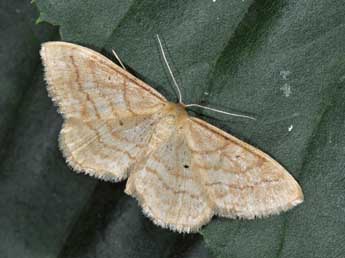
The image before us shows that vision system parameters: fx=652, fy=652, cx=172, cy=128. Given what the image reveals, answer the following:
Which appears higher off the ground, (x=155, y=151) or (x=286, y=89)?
(x=286, y=89)

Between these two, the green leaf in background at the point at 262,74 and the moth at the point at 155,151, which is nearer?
the green leaf in background at the point at 262,74

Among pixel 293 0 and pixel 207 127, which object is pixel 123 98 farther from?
pixel 293 0

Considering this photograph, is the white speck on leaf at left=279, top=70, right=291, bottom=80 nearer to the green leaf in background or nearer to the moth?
the green leaf in background

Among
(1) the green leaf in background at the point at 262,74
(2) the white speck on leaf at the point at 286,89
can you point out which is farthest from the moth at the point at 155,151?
(2) the white speck on leaf at the point at 286,89

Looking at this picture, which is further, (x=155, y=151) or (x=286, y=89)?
(x=155, y=151)

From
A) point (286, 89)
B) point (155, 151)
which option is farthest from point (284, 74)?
point (155, 151)

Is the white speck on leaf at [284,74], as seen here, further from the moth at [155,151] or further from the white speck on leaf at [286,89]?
the moth at [155,151]

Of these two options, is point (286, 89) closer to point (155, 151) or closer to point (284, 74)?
point (284, 74)

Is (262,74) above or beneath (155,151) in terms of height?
above

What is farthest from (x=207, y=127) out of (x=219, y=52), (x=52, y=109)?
(x=52, y=109)
